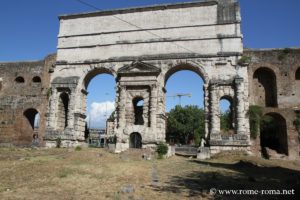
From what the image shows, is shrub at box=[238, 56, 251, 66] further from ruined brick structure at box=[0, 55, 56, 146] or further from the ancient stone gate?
ruined brick structure at box=[0, 55, 56, 146]

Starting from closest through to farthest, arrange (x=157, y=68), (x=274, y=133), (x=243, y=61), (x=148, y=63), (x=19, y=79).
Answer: (x=243, y=61) < (x=157, y=68) < (x=148, y=63) < (x=274, y=133) < (x=19, y=79)

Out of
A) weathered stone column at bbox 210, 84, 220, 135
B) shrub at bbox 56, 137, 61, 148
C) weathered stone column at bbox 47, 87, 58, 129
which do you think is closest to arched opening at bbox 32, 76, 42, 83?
weathered stone column at bbox 47, 87, 58, 129

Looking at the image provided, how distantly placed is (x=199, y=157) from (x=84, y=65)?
1111 centimetres

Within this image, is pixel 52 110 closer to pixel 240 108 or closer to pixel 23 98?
pixel 23 98

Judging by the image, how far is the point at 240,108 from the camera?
61.7 feet

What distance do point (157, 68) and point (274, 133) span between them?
11.4 m

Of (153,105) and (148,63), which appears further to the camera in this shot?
(148,63)

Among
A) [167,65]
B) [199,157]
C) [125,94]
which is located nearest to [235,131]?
[199,157]

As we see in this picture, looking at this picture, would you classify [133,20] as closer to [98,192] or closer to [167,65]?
[167,65]

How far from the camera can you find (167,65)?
801 inches

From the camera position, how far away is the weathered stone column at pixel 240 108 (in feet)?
61.1

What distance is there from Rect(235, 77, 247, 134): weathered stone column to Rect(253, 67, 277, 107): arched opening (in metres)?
4.41

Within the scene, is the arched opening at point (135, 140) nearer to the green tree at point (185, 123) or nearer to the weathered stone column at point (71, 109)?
the weathered stone column at point (71, 109)

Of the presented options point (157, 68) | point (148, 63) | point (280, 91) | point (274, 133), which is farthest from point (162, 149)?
point (274, 133)
